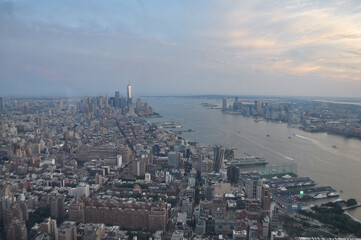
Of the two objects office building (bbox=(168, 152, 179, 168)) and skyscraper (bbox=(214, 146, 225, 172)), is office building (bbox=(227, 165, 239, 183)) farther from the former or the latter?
office building (bbox=(168, 152, 179, 168))

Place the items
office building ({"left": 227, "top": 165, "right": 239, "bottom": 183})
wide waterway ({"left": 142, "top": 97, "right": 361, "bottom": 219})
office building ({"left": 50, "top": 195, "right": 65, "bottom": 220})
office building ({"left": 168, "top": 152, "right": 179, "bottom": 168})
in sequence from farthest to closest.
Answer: office building ({"left": 168, "top": 152, "right": 179, "bottom": 168}), wide waterway ({"left": 142, "top": 97, "right": 361, "bottom": 219}), office building ({"left": 227, "top": 165, "right": 239, "bottom": 183}), office building ({"left": 50, "top": 195, "right": 65, "bottom": 220})

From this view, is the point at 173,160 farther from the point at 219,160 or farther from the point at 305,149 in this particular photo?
the point at 305,149

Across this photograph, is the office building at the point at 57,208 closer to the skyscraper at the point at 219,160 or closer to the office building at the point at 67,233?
the office building at the point at 67,233

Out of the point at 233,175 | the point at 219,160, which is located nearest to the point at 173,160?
the point at 219,160

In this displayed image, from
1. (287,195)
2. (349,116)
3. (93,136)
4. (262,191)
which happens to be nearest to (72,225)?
(262,191)

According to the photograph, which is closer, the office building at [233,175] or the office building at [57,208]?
the office building at [57,208]

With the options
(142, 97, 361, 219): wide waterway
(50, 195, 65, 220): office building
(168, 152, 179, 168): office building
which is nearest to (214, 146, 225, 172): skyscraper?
(168, 152, 179, 168): office building

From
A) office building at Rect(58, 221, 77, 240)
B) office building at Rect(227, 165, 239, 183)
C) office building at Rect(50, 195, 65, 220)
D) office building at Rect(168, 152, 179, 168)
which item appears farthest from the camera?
office building at Rect(168, 152, 179, 168)

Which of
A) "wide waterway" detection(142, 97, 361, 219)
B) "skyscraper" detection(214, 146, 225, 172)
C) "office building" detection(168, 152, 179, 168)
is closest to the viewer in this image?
"wide waterway" detection(142, 97, 361, 219)

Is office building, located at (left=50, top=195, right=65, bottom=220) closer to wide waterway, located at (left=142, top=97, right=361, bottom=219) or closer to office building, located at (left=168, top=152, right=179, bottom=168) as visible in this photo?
office building, located at (left=168, top=152, right=179, bottom=168)

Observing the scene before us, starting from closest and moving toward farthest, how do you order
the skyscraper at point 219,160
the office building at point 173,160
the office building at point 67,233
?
the office building at point 67,233
the skyscraper at point 219,160
the office building at point 173,160

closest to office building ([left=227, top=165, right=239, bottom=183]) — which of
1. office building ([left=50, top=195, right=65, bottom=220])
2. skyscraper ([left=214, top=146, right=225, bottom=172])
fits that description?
skyscraper ([left=214, top=146, right=225, bottom=172])

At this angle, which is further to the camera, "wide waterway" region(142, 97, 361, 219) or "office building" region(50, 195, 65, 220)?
"wide waterway" region(142, 97, 361, 219)

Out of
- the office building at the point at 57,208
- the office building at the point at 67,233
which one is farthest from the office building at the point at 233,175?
the office building at the point at 67,233
